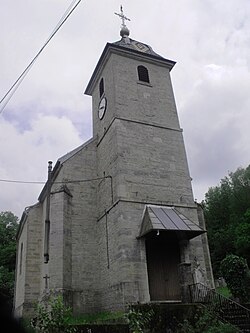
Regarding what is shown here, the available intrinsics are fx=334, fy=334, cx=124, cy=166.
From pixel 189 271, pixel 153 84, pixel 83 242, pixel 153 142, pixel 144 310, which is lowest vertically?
pixel 144 310

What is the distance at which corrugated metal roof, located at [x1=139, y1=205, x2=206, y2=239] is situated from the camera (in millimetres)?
13984

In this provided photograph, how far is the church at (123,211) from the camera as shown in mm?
14539

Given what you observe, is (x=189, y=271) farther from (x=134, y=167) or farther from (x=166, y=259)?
(x=134, y=167)

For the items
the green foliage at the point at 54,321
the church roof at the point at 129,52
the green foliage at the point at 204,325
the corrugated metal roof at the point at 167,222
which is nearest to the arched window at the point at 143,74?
the church roof at the point at 129,52

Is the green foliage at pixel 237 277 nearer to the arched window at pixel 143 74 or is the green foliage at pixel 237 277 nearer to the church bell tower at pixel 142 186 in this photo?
the church bell tower at pixel 142 186

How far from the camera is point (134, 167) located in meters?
16.7

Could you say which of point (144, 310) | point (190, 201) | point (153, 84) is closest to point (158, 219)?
point (190, 201)

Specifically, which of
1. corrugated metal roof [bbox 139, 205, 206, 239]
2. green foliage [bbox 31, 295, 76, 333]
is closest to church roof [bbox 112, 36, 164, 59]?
corrugated metal roof [bbox 139, 205, 206, 239]

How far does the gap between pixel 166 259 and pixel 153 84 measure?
34.6 ft

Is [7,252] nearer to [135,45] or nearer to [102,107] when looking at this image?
[102,107]

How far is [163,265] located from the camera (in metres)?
15.1

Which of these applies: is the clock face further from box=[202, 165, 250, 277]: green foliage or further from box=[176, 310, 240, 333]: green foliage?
box=[202, 165, 250, 277]: green foliage

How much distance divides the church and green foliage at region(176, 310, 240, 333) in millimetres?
2733

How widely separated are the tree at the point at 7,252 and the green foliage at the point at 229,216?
2053cm
